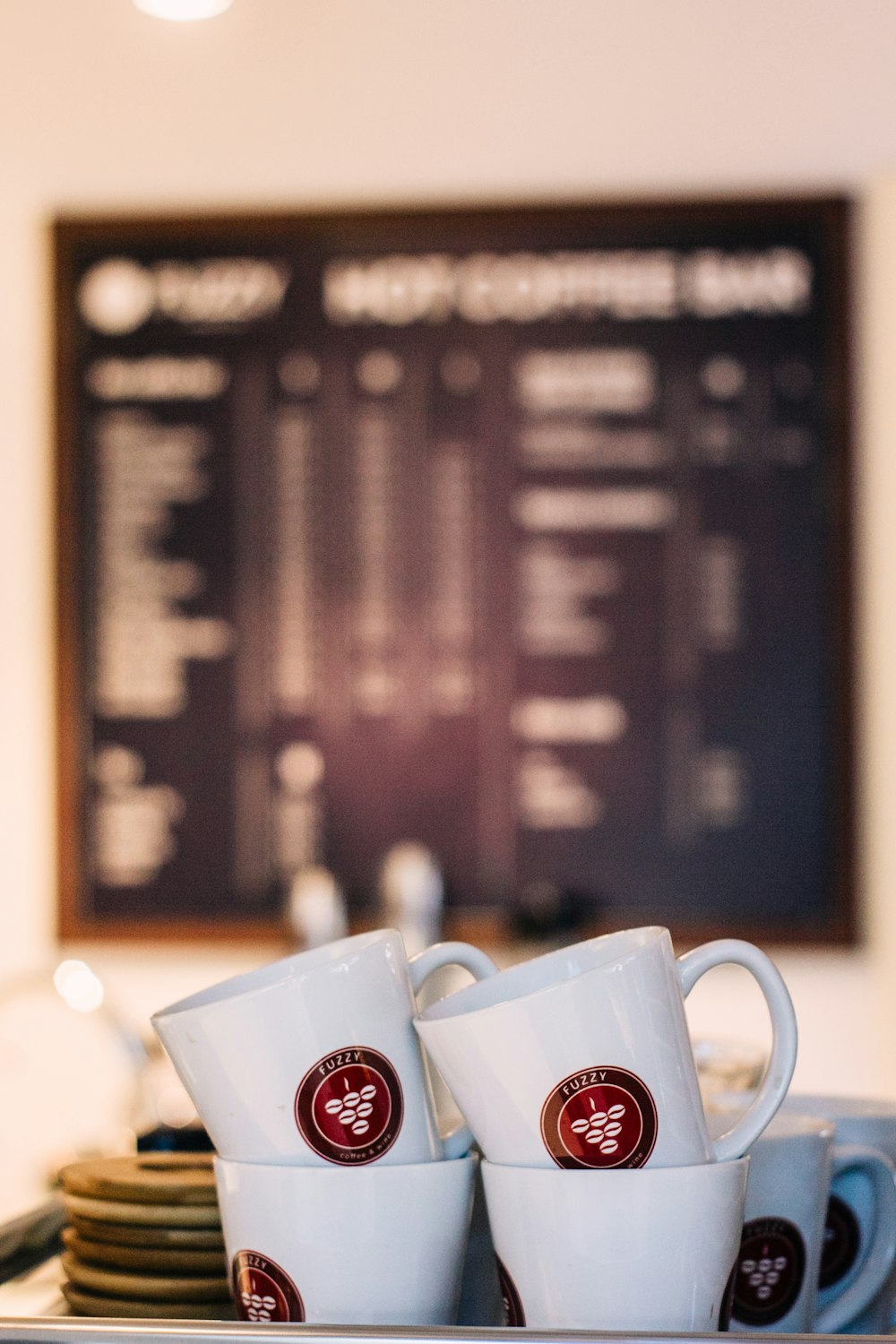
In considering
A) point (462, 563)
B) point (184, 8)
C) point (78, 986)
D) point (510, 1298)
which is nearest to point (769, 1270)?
point (510, 1298)

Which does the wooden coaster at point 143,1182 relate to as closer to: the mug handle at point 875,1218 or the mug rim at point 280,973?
the mug rim at point 280,973

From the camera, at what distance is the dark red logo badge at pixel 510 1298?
0.53 meters

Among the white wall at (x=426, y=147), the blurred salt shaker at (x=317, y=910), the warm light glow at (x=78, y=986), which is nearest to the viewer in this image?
the warm light glow at (x=78, y=986)

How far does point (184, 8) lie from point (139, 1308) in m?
1.25

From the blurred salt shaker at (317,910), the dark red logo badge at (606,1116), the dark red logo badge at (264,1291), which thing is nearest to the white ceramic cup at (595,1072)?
the dark red logo badge at (606,1116)

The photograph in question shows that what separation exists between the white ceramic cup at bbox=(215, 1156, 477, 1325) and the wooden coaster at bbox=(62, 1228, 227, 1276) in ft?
0.22

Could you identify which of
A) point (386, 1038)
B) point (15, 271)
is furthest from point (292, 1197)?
point (15, 271)

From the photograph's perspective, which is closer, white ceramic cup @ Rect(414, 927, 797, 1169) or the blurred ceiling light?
white ceramic cup @ Rect(414, 927, 797, 1169)

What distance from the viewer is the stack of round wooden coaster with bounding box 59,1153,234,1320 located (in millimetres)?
614

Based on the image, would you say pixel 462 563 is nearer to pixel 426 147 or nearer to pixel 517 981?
pixel 426 147

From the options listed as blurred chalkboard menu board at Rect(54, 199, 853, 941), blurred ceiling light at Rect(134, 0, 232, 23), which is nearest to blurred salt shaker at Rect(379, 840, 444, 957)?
blurred chalkboard menu board at Rect(54, 199, 853, 941)

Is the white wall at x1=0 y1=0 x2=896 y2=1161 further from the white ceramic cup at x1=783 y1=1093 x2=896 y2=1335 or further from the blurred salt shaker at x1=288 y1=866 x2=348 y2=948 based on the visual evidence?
the white ceramic cup at x1=783 y1=1093 x2=896 y2=1335

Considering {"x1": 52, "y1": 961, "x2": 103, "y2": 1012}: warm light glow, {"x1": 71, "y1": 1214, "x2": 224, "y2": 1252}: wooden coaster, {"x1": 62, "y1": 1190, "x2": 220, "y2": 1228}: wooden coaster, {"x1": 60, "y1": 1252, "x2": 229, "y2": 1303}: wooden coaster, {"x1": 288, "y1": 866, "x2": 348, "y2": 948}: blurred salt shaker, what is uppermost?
{"x1": 62, "y1": 1190, "x2": 220, "y2": 1228}: wooden coaster

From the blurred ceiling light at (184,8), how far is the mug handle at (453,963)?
1.15 metres
